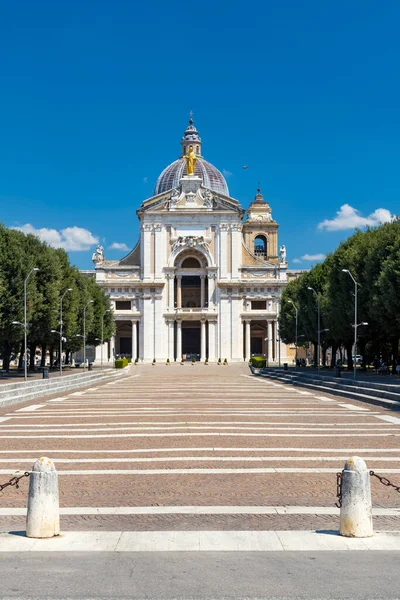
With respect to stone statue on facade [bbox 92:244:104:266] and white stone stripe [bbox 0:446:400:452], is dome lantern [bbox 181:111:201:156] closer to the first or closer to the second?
stone statue on facade [bbox 92:244:104:266]

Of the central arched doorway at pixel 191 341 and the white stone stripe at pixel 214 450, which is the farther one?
the central arched doorway at pixel 191 341

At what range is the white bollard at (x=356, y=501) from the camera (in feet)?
32.3

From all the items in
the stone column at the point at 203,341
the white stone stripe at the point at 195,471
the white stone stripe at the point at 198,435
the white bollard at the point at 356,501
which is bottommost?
the white stone stripe at the point at 195,471

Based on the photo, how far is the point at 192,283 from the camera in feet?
Result: 424

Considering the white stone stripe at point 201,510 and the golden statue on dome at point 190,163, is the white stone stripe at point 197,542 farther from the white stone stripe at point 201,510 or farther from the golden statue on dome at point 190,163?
the golden statue on dome at point 190,163

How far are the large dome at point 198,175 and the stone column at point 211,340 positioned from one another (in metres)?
30.6

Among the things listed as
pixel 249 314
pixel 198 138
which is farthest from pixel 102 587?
pixel 198 138

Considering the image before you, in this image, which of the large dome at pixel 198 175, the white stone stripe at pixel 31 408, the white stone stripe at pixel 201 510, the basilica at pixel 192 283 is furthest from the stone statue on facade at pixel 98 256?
the white stone stripe at pixel 201 510

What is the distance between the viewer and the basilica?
407 feet

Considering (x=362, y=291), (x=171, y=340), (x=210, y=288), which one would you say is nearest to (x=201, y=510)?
(x=362, y=291)

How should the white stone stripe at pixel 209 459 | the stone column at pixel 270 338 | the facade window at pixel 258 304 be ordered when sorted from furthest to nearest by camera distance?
the facade window at pixel 258 304
the stone column at pixel 270 338
the white stone stripe at pixel 209 459

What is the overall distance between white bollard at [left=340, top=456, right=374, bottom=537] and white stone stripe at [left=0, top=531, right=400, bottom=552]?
14 centimetres

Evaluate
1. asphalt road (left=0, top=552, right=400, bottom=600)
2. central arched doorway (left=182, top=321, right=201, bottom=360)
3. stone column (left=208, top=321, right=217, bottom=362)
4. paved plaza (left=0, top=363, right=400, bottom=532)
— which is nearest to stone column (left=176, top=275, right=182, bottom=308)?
central arched doorway (left=182, top=321, right=201, bottom=360)

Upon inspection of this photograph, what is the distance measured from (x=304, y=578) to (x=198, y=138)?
480ft
